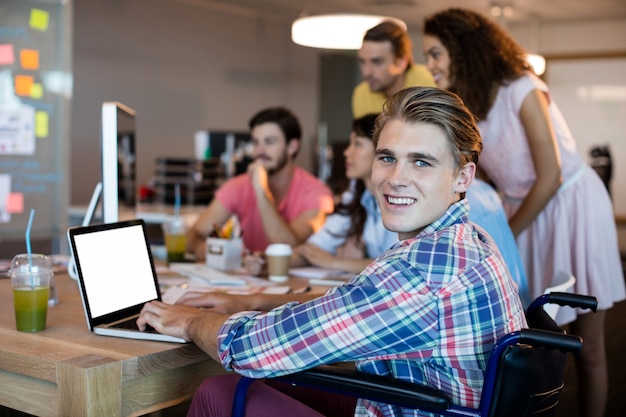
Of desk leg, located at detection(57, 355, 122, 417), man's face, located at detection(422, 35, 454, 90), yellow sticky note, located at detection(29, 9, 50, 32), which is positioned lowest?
desk leg, located at detection(57, 355, 122, 417)

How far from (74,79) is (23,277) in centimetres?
542

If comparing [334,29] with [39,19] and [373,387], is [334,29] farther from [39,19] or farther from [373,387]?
[373,387]

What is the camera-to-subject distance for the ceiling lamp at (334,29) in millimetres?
4263

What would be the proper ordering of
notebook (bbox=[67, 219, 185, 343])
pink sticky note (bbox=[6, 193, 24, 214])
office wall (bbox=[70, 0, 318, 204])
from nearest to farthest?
notebook (bbox=[67, 219, 185, 343])
pink sticky note (bbox=[6, 193, 24, 214])
office wall (bbox=[70, 0, 318, 204])

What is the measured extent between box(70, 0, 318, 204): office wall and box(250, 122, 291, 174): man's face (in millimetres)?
3606

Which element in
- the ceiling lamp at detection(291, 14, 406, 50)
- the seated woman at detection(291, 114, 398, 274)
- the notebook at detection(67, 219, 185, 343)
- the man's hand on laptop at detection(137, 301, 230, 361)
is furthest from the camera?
the ceiling lamp at detection(291, 14, 406, 50)

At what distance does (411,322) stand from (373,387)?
0.12 meters

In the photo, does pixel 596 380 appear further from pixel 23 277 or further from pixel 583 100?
pixel 583 100

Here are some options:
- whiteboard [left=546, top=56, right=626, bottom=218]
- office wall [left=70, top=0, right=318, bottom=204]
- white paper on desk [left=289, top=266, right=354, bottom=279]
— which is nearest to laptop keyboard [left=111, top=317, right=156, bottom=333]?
white paper on desk [left=289, top=266, right=354, bottom=279]

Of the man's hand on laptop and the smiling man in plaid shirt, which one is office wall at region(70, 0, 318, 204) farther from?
the smiling man in plaid shirt

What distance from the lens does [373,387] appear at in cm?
130

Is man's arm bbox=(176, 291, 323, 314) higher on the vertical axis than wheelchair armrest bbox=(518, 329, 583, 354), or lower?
lower

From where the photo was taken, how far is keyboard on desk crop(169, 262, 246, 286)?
2383 millimetres

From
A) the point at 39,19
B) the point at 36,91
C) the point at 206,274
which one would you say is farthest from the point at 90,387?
the point at 39,19
